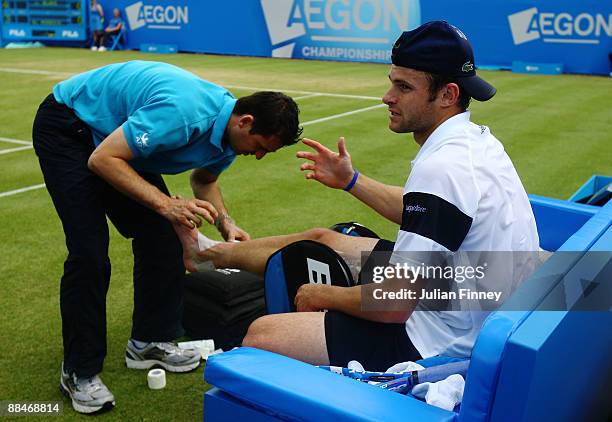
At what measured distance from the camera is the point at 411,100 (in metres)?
3.24

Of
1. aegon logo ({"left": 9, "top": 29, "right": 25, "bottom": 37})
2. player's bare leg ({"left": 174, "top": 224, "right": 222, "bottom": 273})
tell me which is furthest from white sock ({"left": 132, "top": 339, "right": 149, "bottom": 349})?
aegon logo ({"left": 9, "top": 29, "right": 25, "bottom": 37})

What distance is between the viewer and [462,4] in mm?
22203

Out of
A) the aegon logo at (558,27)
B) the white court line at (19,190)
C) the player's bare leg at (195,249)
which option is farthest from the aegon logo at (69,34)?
the player's bare leg at (195,249)

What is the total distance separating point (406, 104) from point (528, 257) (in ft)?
2.73

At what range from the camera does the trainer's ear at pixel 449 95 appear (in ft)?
10.4

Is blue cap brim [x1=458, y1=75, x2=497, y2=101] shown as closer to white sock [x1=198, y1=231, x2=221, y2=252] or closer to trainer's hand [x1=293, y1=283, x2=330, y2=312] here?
trainer's hand [x1=293, y1=283, x2=330, y2=312]

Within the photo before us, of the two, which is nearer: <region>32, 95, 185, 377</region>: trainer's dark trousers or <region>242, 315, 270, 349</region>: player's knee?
<region>242, 315, 270, 349</region>: player's knee

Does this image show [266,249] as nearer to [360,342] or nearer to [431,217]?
[360,342]

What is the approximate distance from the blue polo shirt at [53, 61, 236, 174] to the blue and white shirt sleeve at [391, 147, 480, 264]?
1.46 metres

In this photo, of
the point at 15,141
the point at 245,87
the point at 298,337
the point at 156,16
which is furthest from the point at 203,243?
the point at 156,16

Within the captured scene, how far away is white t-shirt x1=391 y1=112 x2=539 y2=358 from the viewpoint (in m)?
2.79

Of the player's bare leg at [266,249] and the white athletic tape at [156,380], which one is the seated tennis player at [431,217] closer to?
the player's bare leg at [266,249]

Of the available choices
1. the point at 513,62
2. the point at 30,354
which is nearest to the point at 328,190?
the point at 30,354

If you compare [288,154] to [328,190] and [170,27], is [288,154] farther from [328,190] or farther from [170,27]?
[170,27]
